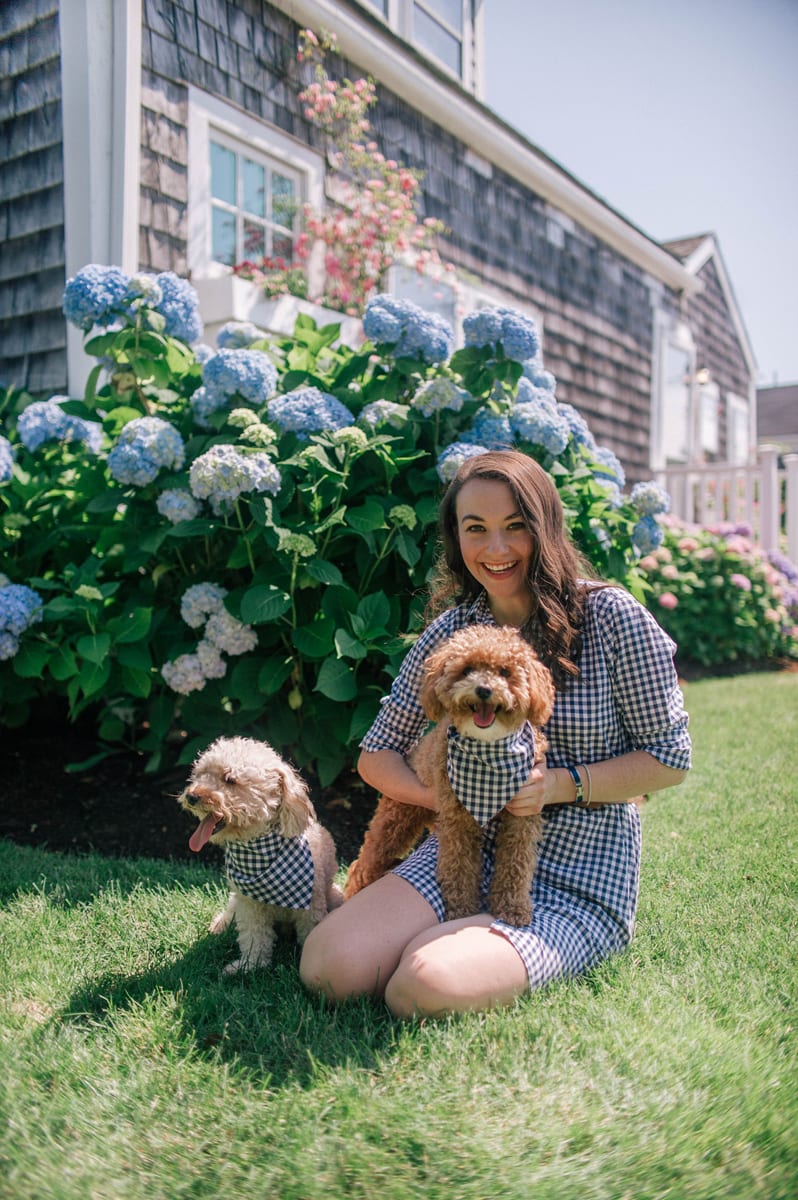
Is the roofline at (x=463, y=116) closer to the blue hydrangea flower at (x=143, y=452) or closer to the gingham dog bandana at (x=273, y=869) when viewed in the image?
the blue hydrangea flower at (x=143, y=452)

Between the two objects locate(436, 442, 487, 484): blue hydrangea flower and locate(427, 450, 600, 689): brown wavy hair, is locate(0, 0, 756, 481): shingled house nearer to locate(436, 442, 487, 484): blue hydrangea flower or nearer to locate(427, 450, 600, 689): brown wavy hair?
locate(436, 442, 487, 484): blue hydrangea flower

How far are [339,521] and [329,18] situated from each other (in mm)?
4480

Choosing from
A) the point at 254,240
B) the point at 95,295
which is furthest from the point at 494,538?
the point at 254,240

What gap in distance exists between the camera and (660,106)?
5.63 m

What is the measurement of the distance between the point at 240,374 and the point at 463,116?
519 centimetres

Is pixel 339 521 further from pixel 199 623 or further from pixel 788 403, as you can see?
pixel 788 403

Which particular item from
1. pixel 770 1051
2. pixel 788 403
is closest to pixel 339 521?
pixel 770 1051

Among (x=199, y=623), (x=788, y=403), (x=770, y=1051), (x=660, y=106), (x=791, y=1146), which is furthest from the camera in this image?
(x=788, y=403)

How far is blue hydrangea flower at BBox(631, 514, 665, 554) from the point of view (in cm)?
363

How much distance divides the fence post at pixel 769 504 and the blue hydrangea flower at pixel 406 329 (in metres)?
6.40

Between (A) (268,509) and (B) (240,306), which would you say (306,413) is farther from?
(B) (240,306)

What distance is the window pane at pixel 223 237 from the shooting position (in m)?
5.68

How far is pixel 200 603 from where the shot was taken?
10.9 feet

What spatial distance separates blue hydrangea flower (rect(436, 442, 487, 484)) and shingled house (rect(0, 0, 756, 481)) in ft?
7.96
